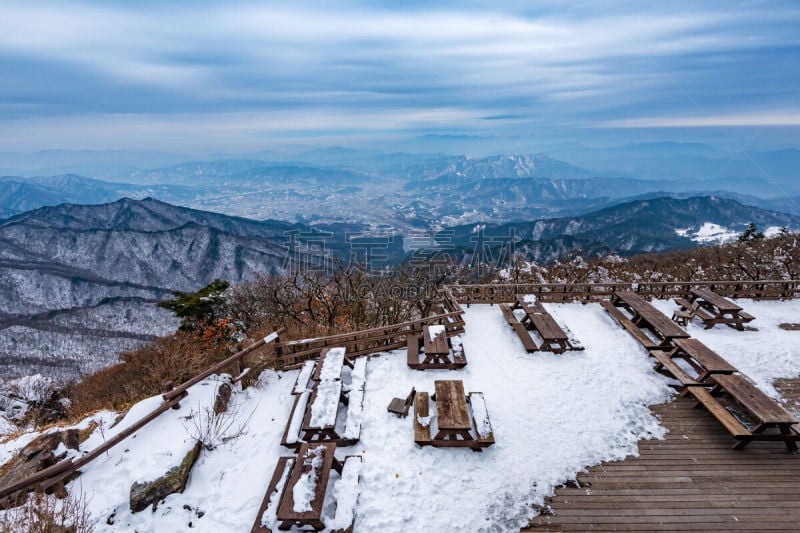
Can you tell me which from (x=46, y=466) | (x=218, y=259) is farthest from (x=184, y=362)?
(x=218, y=259)

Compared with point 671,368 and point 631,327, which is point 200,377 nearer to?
point 671,368

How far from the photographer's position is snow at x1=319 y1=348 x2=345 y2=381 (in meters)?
9.15

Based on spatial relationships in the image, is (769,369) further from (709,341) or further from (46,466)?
(46,466)

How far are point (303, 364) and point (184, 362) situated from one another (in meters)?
3.40

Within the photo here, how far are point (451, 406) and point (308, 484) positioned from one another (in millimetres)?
3493

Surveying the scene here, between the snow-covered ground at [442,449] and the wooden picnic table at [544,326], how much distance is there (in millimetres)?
432

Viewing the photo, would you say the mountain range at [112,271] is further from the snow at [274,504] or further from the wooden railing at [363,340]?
the snow at [274,504]

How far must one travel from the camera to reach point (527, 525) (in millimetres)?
6000

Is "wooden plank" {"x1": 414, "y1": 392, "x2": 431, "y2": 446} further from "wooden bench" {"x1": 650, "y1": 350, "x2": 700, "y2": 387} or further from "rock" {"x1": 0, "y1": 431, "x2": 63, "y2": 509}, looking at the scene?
"wooden bench" {"x1": 650, "y1": 350, "x2": 700, "y2": 387}

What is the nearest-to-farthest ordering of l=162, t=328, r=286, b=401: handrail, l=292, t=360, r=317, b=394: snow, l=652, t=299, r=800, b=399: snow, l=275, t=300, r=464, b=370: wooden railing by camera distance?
1. l=162, t=328, r=286, b=401: handrail
2. l=292, t=360, r=317, b=394: snow
3. l=652, t=299, r=800, b=399: snow
4. l=275, t=300, r=464, b=370: wooden railing

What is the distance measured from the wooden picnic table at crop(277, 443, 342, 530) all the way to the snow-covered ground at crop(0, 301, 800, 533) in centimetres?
45

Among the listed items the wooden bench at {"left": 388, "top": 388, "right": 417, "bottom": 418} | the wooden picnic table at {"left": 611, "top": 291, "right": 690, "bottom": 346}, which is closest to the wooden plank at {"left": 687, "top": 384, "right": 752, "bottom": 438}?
the wooden picnic table at {"left": 611, "top": 291, "right": 690, "bottom": 346}

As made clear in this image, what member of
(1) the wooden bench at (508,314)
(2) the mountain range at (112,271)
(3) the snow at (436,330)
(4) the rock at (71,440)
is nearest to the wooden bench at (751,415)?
(1) the wooden bench at (508,314)

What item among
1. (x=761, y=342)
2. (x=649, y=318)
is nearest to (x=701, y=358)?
(x=649, y=318)
